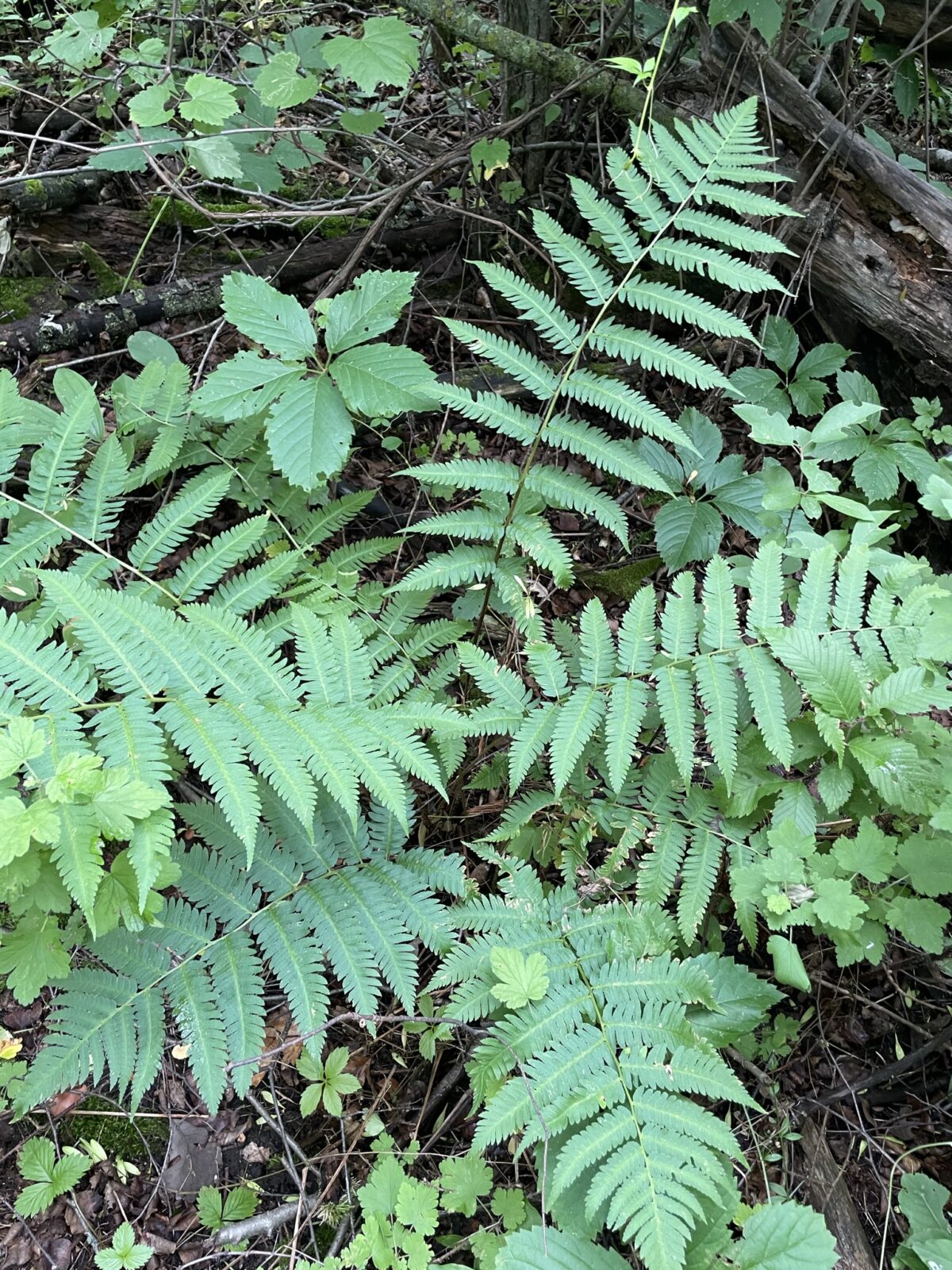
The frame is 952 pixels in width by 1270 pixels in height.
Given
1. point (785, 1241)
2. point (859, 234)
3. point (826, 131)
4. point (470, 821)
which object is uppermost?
point (826, 131)

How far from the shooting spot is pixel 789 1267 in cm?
177

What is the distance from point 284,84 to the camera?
3.02 m

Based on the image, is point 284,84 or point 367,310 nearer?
point 367,310

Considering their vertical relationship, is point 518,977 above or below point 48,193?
below

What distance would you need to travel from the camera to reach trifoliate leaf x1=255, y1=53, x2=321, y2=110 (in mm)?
2988

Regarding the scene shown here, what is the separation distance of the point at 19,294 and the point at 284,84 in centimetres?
155

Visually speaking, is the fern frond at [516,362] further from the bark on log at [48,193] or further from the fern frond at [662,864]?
the bark on log at [48,193]

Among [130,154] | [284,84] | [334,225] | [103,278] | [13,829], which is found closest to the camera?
[13,829]

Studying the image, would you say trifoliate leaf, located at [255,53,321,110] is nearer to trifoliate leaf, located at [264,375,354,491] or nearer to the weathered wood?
trifoliate leaf, located at [264,375,354,491]

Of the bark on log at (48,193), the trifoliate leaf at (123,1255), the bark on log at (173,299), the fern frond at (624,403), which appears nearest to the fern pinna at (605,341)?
the fern frond at (624,403)

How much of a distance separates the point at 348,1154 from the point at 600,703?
148 cm

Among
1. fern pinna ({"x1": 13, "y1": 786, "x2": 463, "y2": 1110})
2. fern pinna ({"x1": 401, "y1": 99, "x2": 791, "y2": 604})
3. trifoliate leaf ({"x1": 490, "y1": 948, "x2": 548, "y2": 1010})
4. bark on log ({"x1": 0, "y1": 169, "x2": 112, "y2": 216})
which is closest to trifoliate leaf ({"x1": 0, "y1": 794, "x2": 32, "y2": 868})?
fern pinna ({"x1": 13, "y1": 786, "x2": 463, "y2": 1110})

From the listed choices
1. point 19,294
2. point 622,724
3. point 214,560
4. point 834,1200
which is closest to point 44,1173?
point 214,560

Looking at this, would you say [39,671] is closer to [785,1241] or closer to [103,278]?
[785,1241]
